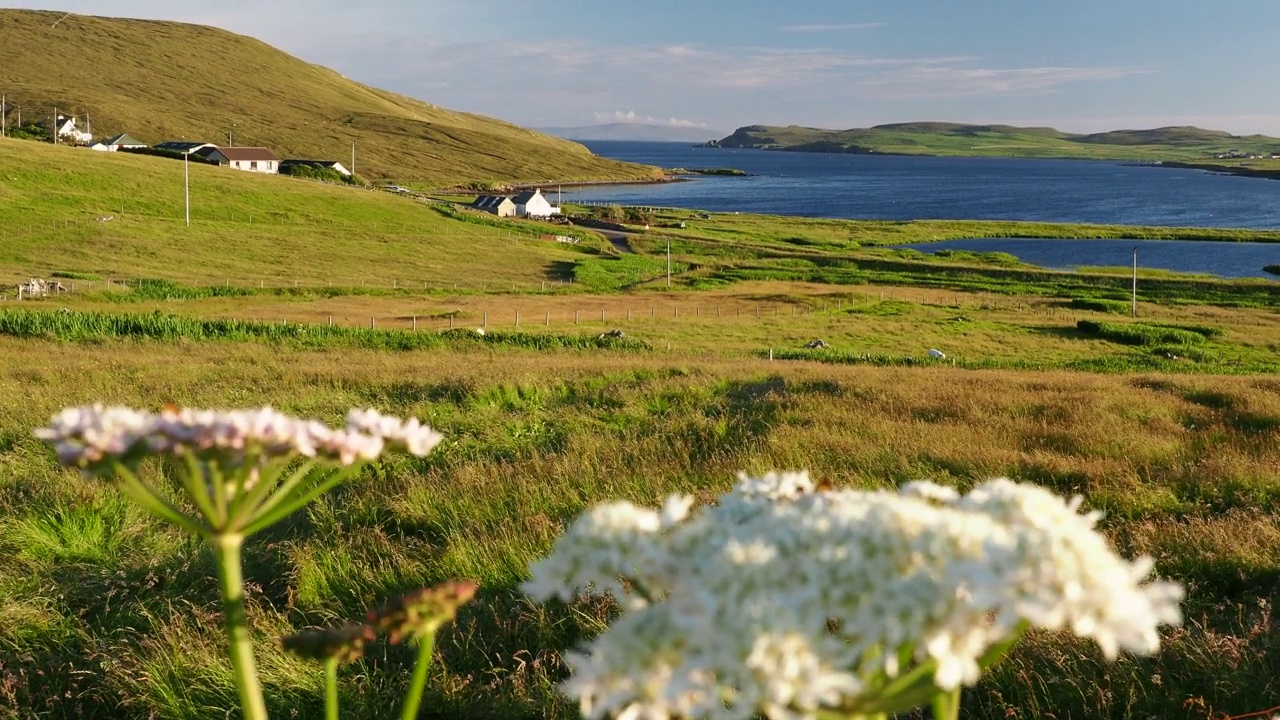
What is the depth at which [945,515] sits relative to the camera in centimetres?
209

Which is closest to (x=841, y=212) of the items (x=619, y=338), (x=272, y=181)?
(x=272, y=181)

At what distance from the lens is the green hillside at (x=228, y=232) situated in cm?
6969

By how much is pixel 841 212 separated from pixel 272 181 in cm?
11765

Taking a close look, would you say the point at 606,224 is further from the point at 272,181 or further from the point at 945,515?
the point at 945,515

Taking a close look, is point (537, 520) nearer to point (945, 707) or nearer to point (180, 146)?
point (945, 707)

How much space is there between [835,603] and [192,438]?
5.09 feet

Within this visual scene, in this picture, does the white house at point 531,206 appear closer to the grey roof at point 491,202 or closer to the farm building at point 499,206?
the farm building at point 499,206

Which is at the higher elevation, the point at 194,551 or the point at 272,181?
the point at 272,181

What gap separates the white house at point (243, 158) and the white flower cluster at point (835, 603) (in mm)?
163449

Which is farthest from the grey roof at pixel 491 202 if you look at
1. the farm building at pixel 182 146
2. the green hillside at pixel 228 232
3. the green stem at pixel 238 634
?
the green stem at pixel 238 634

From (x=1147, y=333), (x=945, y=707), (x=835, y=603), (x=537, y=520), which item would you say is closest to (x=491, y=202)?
(x=1147, y=333)

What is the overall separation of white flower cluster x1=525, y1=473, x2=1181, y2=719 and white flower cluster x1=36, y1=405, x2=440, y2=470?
28.3 inches

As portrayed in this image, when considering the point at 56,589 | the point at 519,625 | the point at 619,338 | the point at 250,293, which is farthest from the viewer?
the point at 250,293

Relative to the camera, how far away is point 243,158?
15500 cm
